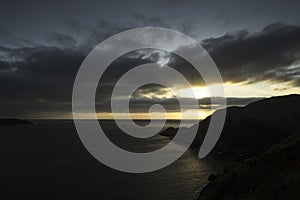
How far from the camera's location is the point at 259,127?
515ft

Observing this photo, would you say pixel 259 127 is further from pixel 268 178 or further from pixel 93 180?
pixel 268 178

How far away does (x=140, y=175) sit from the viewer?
8925 cm

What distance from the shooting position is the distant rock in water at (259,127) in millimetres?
142625

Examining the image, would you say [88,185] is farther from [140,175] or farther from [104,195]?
[140,175]

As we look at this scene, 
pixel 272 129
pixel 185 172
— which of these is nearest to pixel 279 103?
pixel 272 129

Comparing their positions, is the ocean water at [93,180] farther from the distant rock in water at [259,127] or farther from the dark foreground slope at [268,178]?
the distant rock in water at [259,127]

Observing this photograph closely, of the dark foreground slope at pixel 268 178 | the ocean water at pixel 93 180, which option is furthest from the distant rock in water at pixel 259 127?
the dark foreground slope at pixel 268 178

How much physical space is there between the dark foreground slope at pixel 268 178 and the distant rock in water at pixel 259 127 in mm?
101808

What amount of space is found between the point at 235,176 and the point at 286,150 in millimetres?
7303

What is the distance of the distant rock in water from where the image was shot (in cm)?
14262

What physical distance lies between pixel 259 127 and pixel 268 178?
134m

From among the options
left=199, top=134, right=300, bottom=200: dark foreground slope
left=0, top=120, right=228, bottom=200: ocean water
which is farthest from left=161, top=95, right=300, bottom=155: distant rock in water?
left=199, top=134, right=300, bottom=200: dark foreground slope

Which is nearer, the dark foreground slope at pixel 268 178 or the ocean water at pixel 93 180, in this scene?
the dark foreground slope at pixel 268 178

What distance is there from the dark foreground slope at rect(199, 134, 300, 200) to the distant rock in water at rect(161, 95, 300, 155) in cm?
10181
